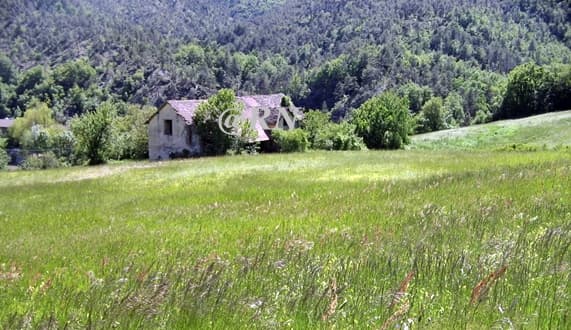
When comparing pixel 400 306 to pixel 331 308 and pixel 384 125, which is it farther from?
pixel 384 125

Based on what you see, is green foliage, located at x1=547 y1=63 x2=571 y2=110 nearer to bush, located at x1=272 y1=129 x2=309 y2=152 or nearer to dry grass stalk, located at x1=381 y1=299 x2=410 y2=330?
bush, located at x1=272 y1=129 x2=309 y2=152

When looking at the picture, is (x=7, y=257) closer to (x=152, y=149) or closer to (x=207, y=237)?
(x=207, y=237)

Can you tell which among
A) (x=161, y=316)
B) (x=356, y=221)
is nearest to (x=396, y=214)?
(x=356, y=221)

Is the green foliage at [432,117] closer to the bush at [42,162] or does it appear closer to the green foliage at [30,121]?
the bush at [42,162]

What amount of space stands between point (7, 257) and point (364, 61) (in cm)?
18610

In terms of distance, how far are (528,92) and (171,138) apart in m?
61.4

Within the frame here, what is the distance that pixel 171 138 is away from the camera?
66.6m

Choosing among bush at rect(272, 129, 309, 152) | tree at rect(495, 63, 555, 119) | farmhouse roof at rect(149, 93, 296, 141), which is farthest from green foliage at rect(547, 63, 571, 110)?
bush at rect(272, 129, 309, 152)

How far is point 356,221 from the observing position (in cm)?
901

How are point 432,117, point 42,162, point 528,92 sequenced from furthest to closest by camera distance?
1. point 432,117
2. point 528,92
3. point 42,162

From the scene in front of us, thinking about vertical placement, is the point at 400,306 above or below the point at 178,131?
below

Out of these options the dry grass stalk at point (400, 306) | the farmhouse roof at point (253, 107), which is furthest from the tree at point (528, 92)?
the dry grass stalk at point (400, 306)

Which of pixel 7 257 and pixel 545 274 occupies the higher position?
pixel 545 274

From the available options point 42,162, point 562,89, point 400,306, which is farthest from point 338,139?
point 400,306
